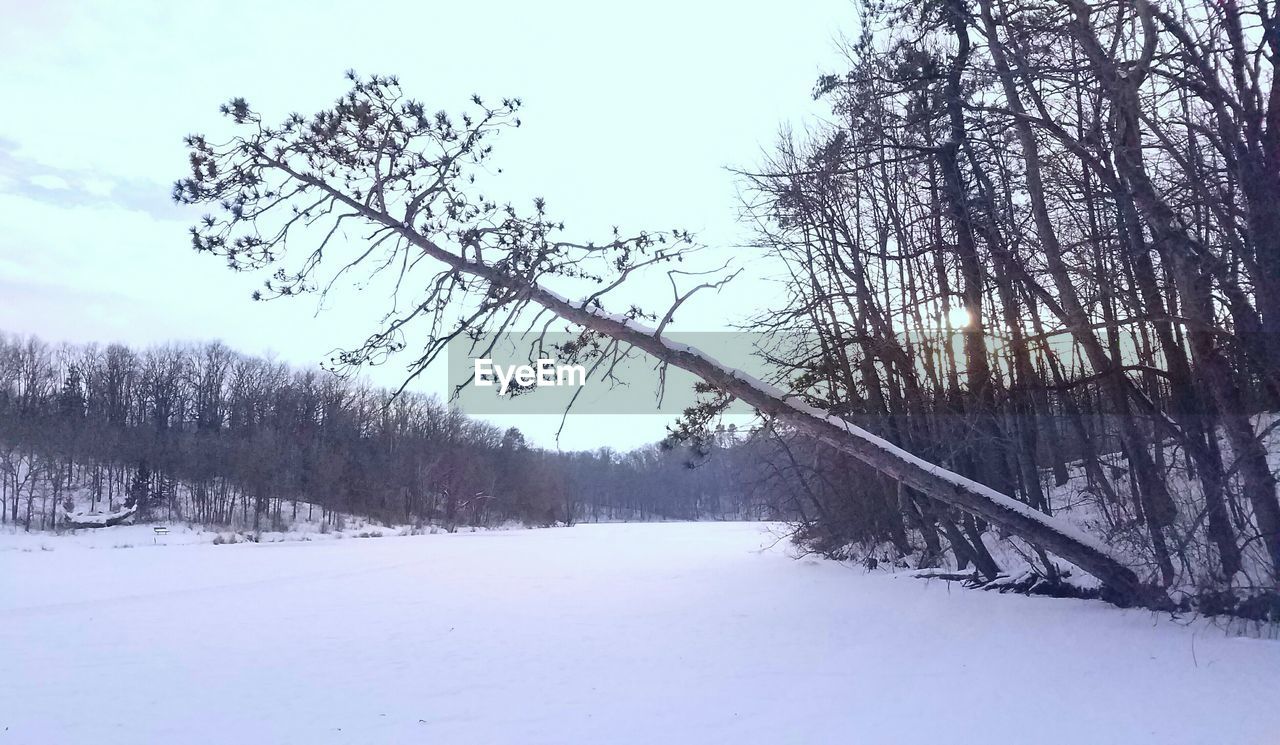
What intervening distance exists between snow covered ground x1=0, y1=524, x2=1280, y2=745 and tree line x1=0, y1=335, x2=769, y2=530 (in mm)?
26261

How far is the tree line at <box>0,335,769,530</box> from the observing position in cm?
4428

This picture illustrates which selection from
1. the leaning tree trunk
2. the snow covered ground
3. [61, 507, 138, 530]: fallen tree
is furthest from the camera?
[61, 507, 138, 530]: fallen tree

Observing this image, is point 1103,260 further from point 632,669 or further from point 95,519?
point 95,519

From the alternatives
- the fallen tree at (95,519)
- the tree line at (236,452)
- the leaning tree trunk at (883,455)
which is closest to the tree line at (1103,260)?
the leaning tree trunk at (883,455)

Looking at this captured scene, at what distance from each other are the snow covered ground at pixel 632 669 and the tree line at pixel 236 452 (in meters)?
26.3

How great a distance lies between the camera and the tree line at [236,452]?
4428 centimetres

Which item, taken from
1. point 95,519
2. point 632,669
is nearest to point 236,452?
point 95,519

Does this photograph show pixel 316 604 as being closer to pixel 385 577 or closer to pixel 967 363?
pixel 385 577

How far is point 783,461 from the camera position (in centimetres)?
1861

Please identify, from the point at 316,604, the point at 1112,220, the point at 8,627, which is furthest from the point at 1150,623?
the point at 8,627

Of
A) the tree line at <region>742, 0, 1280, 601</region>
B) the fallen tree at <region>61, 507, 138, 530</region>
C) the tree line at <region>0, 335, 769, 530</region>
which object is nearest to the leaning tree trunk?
the tree line at <region>742, 0, 1280, 601</region>

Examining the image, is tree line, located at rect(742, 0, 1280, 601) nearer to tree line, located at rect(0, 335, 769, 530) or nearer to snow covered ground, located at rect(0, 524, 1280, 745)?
snow covered ground, located at rect(0, 524, 1280, 745)

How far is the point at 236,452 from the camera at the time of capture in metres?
49.2

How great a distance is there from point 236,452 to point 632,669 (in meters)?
48.7
